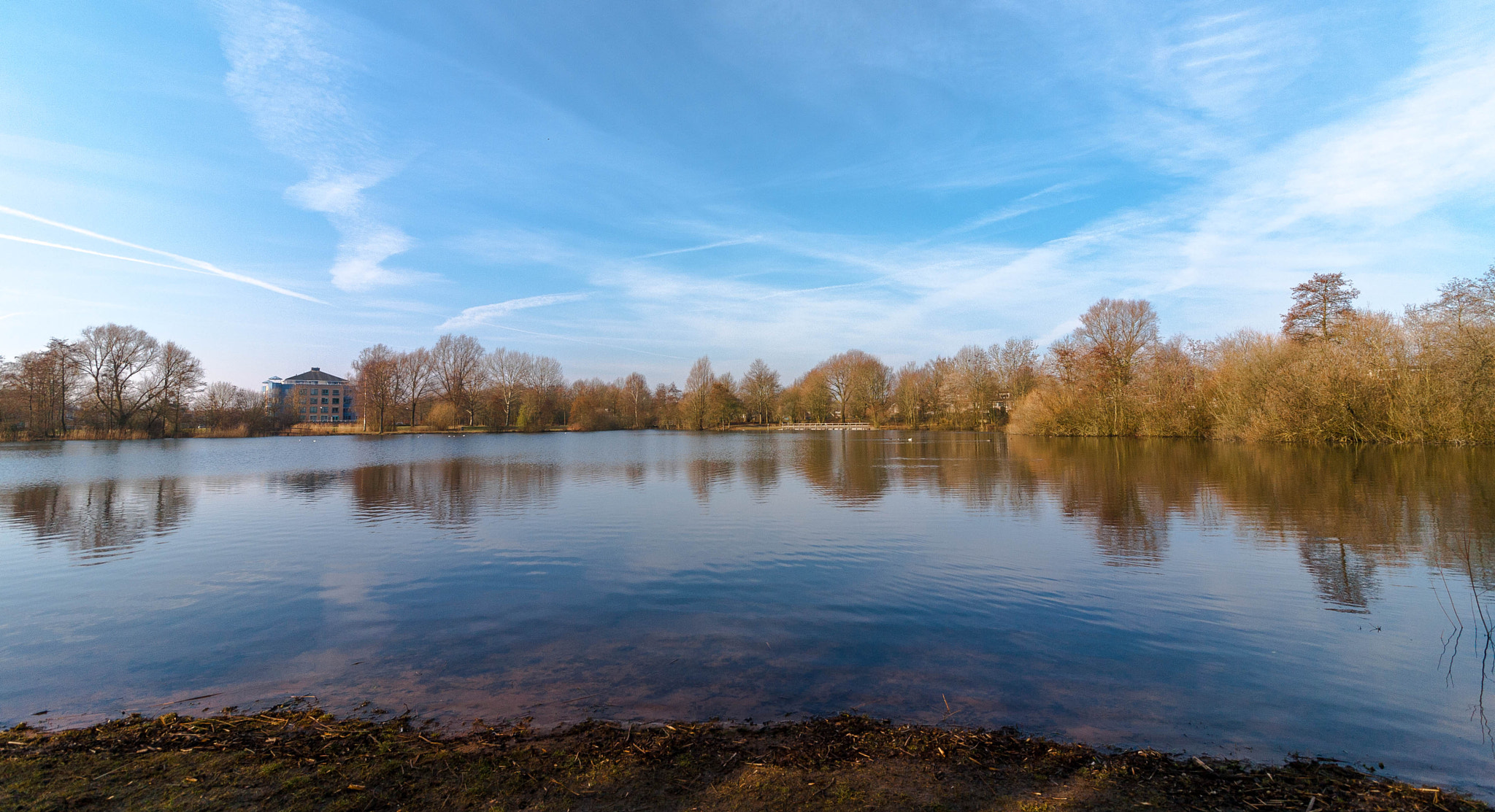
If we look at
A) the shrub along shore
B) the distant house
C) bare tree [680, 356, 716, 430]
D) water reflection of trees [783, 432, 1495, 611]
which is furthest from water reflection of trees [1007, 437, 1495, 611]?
the distant house

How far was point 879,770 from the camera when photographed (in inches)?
133

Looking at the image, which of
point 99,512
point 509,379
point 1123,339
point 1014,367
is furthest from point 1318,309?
point 509,379

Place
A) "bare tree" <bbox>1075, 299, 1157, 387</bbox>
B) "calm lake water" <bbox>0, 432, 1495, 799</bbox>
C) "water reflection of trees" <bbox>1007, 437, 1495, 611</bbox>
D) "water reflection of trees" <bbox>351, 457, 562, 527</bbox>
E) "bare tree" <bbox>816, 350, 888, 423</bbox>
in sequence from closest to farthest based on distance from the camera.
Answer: "calm lake water" <bbox>0, 432, 1495, 799</bbox>, "water reflection of trees" <bbox>1007, 437, 1495, 611</bbox>, "water reflection of trees" <bbox>351, 457, 562, 527</bbox>, "bare tree" <bbox>1075, 299, 1157, 387</bbox>, "bare tree" <bbox>816, 350, 888, 423</bbox>

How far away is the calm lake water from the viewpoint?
14.9 feet

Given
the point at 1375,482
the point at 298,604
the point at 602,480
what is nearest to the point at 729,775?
the point at 298,604

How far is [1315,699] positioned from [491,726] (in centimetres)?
597

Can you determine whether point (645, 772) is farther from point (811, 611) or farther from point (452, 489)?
point (452, 489)

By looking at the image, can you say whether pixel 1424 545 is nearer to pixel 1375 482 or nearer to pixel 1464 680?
pixel 1464 680

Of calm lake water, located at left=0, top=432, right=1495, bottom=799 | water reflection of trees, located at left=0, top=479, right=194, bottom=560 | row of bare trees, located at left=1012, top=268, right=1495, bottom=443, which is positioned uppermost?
row of bare trees, located at left=1012, top=268, right=1495, bottom=443

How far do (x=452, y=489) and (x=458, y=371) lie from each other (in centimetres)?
6563

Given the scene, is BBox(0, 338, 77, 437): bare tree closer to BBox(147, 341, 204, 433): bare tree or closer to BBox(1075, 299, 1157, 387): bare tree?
BBox(147, 341, 204, 433): bare tree

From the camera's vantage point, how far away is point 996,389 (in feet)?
240

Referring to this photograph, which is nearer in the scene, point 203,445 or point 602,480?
point 602,480

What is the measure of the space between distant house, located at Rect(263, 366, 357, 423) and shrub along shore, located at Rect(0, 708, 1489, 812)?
426 ft
